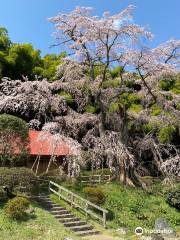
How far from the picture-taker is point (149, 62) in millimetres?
23641

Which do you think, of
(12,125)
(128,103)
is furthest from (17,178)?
(128,103)

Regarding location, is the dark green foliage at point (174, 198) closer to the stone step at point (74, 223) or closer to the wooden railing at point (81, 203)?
the wooden railing at point (81, 203)

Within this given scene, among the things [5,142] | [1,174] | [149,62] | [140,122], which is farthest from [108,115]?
[1,174]

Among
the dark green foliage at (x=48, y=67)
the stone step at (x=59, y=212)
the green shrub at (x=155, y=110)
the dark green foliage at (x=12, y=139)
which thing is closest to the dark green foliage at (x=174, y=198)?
the stone step at (x=59, y=212)

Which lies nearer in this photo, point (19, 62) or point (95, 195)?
point (95, 195)

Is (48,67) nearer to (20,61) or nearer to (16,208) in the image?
(20,61)

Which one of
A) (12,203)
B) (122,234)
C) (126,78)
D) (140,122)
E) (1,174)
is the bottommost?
(122,234)

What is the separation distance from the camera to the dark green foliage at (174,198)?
21.8 meters

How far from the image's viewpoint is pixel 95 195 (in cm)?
2016

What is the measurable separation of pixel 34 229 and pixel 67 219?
8.36ft

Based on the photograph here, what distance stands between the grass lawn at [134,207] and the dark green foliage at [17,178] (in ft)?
11.9

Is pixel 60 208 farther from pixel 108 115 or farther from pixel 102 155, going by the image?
pixel 108 115

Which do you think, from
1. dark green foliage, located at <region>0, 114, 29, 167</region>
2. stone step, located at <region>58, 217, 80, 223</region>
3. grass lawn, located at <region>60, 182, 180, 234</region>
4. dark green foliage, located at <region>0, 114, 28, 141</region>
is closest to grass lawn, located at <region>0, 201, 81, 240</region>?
stone step, located at <region>58, 217, 80, 223</region>

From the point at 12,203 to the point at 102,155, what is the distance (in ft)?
26.9
